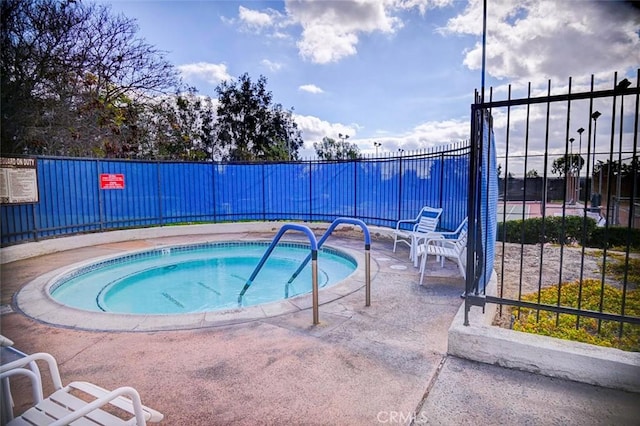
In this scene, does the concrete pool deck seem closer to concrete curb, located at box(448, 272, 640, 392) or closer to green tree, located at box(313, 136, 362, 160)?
concrete curb, located at box(448, 272, 640, 392)

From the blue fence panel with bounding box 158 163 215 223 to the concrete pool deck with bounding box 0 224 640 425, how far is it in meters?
6.43

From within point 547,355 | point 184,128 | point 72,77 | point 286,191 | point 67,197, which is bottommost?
point 547,355

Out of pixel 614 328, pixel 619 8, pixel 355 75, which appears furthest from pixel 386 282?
pixel 355 75

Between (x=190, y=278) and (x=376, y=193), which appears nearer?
(x=190, y=278)

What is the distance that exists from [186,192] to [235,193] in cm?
151

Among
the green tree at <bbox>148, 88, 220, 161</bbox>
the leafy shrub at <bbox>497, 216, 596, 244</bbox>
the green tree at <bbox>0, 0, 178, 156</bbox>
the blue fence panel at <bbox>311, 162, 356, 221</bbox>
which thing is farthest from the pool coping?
the green tree at <bbox>148, 88, 220, 161</bbox>

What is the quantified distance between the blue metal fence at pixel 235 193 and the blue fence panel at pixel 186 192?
0.03 meters

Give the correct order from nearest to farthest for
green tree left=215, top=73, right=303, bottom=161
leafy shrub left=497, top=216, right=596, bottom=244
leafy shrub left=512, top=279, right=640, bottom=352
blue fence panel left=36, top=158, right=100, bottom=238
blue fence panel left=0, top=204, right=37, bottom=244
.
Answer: leafy shrub left=512, top=279, right=640, bottom=352, blue fence panel left=0, top=204, right=37, bottom=244, blue fence panel left=36, top=158, right=100, bottom=238, leafy shrub left=497, top=216, right=596, bottom=244, green tree left=215, top=73, right=303, bottom=161

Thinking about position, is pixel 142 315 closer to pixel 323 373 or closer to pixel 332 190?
pixel 323 373

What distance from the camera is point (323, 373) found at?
269 centimetres

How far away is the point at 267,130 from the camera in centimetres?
2162

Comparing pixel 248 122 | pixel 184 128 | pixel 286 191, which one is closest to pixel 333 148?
pixel 248 122

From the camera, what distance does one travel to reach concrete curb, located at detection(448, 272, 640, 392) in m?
2.39

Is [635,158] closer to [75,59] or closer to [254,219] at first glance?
[254,219]
